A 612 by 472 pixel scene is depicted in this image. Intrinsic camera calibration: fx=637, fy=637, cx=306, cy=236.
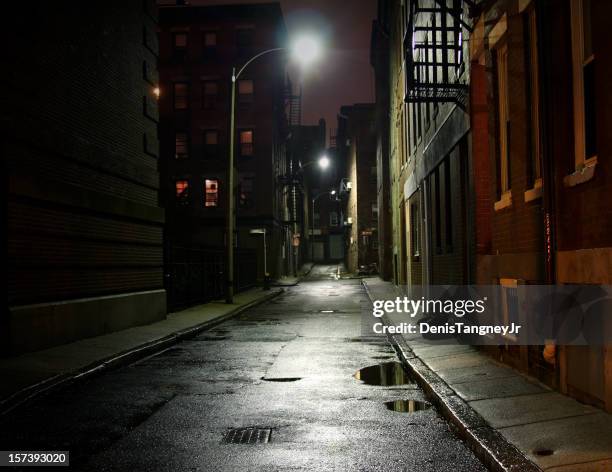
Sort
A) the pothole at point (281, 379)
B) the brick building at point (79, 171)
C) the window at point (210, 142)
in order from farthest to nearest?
1. the window at point (210, 142)
2. the brick building at point (79, 171)
3. the pothole at point (281, 379)

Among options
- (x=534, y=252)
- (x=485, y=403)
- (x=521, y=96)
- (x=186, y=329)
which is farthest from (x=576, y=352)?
(x=186, y=329)

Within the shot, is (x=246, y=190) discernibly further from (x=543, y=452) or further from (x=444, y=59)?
(x=543, y=452)

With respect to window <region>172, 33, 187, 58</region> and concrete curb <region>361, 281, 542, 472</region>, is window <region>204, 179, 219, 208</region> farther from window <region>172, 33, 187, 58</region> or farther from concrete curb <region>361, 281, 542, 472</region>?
concrete curb <region>361, 281, 542, 472</region>

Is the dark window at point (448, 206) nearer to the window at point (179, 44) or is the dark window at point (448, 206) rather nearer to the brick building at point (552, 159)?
the brick building at point (552, 159)

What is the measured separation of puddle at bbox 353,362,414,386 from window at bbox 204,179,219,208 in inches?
1385

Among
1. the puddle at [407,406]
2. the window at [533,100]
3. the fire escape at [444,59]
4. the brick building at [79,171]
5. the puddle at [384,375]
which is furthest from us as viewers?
the fire escape at [444,59]

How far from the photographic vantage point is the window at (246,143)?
152ft

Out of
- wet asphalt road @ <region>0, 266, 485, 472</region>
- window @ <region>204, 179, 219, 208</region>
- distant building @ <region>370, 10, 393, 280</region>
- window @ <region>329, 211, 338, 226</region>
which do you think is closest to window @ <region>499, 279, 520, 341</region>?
wet asphalt road @ <region>0, 266, 485, 472</region>

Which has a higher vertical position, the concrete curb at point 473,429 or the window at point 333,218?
the window at point 333,218

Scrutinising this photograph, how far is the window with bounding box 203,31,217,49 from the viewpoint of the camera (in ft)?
152

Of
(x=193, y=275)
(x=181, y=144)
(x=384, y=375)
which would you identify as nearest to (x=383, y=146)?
(x=181, y=144)

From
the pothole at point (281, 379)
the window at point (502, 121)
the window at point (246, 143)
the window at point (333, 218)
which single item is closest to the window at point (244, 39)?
the window at point (246, 143)

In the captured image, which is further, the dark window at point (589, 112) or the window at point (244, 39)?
the window at point (244, 39)

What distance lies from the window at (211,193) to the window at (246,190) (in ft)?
6.06
